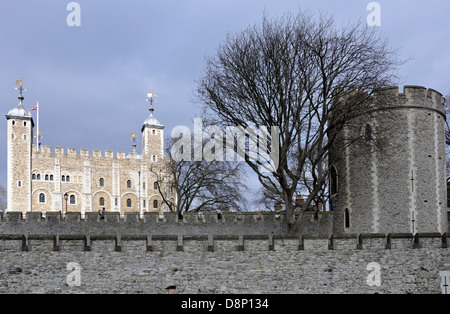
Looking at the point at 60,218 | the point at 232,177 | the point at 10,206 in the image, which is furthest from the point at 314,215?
the point at 10,206

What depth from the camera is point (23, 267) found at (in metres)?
16.1

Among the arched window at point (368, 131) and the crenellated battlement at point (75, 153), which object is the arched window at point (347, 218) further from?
the crenellated battlement at point (75, 153)

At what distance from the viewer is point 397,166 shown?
77.0 feet

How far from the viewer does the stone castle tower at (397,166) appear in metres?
23.3

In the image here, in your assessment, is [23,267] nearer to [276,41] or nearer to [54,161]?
[276,41]

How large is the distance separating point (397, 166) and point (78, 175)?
65.5 meters

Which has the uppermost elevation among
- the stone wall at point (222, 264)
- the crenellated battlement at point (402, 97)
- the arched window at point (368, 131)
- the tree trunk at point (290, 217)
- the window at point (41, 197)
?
the crenellated battlement at point (402, 97)

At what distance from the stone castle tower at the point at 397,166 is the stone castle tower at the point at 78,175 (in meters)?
50.0

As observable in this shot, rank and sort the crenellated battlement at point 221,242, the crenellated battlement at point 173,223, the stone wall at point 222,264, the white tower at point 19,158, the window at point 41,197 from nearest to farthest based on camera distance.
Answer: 1. the stone wall at point 222,264
2. the crenellated battlement at point 221,242
3. the crenellated battlement at point 173,223
4. the white tower at point 19,158
5. the window at point 41,197

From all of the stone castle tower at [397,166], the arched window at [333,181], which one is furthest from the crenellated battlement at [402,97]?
the arched window at [333,181]

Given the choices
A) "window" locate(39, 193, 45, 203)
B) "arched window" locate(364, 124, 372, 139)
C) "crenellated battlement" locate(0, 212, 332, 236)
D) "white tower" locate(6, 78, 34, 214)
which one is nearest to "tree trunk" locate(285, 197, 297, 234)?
"crenellated battlement" locate(0, 212, 332, 236)

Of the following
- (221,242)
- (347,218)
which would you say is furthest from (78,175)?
(221,242)

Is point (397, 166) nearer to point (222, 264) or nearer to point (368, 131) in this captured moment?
point (368, 131)
